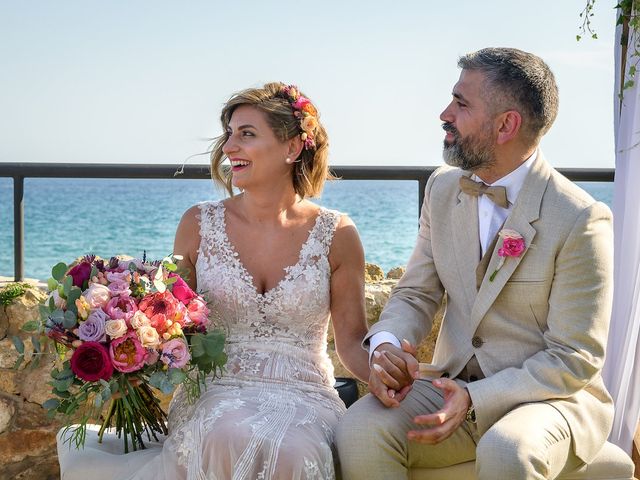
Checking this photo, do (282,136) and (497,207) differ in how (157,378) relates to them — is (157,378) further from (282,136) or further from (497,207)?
(497,207)

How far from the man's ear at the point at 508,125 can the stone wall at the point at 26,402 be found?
4.59 feet

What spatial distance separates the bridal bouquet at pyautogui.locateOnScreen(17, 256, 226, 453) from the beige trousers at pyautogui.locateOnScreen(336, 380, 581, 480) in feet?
1.76

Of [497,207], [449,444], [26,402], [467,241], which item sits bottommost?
[26,402]

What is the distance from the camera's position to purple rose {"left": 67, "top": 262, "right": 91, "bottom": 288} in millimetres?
3109

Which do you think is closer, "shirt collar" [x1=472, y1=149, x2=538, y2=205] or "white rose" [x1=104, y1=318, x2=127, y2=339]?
"white rose" [x1=104, y1=318, x2=127, y2=339]

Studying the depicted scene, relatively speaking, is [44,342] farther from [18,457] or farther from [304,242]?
[18,457]

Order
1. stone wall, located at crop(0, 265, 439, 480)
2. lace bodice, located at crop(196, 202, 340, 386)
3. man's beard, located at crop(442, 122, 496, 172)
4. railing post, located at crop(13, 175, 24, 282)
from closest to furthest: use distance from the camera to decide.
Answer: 1. man's beard, located at crop(442, 122, 496, 172)
2. lace bodice, located at crop(196, 202, 340, 386)
3. stone wall, located at crop(0, 265, 439, 480)
4. railing post, located at crop(13, 175, 24, 282)

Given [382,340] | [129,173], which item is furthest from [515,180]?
[129,173]

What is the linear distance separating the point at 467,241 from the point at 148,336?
108 centimetres

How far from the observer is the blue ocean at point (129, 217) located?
91.0ft

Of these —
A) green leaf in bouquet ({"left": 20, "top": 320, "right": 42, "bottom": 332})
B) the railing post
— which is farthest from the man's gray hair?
the railing post

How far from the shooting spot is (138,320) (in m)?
2.99

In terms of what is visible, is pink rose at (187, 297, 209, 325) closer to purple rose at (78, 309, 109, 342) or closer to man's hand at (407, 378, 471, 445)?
purple rose at (78, 309, 109, 342)

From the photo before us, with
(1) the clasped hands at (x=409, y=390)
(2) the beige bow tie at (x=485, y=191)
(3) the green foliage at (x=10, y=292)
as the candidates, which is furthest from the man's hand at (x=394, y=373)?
(3) the green foliage at (x=10, y=292)
